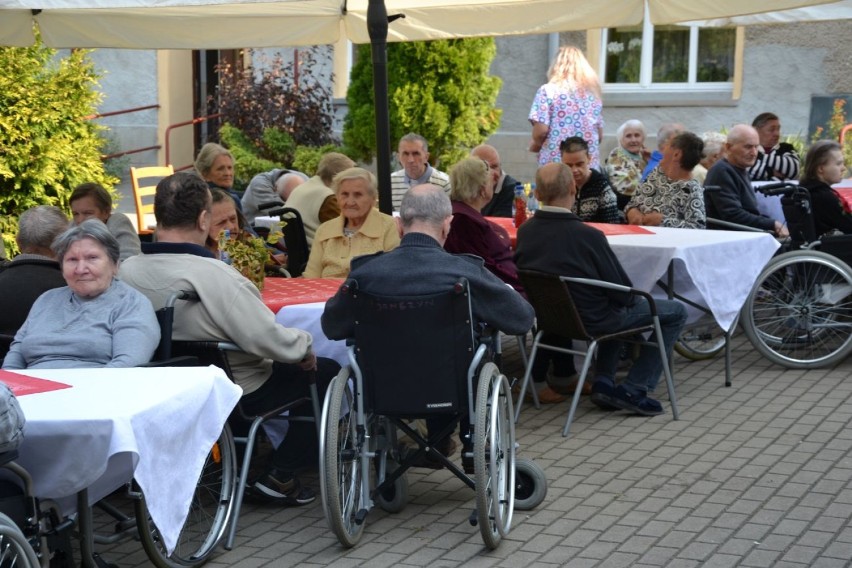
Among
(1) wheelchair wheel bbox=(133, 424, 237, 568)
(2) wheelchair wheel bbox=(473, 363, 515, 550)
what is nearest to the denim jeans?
A: (2) wheelchair wheel bbox=(473, 363, 515, 550)

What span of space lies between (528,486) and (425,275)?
3.63 ft

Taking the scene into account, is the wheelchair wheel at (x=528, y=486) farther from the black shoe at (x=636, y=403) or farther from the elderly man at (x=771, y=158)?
the elderly man at (x=771, y=158)

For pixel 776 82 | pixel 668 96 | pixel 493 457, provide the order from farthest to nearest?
pixel 668 96 < pixel 776 82 < pixel 493 457

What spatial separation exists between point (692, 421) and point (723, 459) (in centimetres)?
75

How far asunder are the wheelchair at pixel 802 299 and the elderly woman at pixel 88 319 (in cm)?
445

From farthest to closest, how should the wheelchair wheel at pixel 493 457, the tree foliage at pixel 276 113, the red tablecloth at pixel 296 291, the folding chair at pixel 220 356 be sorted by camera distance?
the tree foliage at pixel 276 113 → the red tablecloth at pixel 296 291 → the folding chair at pixel 220 356 → the wheelchair wheel at pixel 493 457

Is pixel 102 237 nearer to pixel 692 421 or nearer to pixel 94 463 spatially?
pixel 94 463

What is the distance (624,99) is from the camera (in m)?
16.2

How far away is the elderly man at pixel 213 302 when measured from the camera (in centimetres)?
507

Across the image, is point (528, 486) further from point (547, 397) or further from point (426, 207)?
point (547, 397)

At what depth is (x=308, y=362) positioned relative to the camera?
5344mm

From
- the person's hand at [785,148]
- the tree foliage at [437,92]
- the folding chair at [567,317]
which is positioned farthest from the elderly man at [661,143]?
the tree foliage at [437,92]

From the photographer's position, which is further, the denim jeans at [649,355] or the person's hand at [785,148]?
the person's hand at [785,148]

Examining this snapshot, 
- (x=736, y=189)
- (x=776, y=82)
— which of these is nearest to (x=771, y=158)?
(x=736, y=189)
